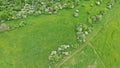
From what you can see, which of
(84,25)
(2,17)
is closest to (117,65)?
(84,25)

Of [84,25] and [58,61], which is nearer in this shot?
[58,61]

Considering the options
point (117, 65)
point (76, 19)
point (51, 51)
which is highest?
point (76, 19)

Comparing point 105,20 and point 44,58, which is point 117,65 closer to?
point 105,20

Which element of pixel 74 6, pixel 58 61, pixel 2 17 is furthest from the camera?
pixel 74 6

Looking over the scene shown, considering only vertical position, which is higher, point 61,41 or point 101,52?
point 61,41

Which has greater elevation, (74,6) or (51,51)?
(74,6)

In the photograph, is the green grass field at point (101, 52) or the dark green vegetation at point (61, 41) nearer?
the dark green vegetation at point (61, 41)

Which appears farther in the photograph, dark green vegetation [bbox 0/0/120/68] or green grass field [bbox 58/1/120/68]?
green grass field [bbox 58/1/120/68]

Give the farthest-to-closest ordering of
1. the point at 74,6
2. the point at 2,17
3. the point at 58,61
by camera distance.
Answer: the point at 74,6 < the point at 2,17 < the point at 58,61
